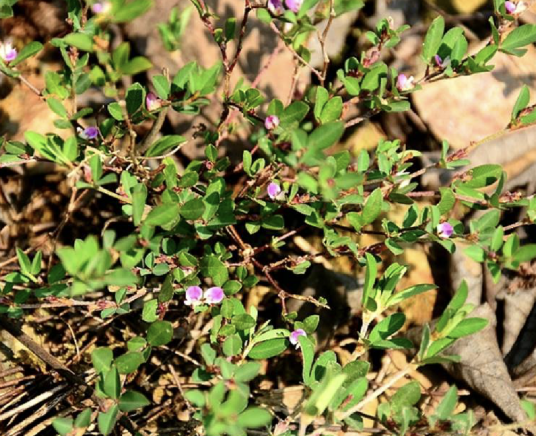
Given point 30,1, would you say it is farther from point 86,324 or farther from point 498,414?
point 498,414

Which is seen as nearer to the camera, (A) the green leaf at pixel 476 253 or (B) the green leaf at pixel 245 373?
(B) the green leaf at pixel 245 373

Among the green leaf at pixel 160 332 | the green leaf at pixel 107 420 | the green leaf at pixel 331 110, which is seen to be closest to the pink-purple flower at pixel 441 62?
the green leaf at pixel 331 110

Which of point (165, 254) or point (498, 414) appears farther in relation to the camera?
point (498, 414)

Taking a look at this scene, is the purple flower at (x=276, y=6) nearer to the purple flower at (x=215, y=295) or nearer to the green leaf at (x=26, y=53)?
the green leaf at (x=26, y=53)

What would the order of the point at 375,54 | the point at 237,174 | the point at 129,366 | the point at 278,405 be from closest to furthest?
the point at 129,366
the point at 375,54
the point at 278,405
the point at 237,174

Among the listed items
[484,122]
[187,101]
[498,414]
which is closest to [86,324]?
[187,101]

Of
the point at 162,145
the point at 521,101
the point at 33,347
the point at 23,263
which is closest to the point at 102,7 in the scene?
the point at 162,145

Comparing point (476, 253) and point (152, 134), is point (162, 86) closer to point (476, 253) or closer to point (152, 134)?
point (152, 134)
